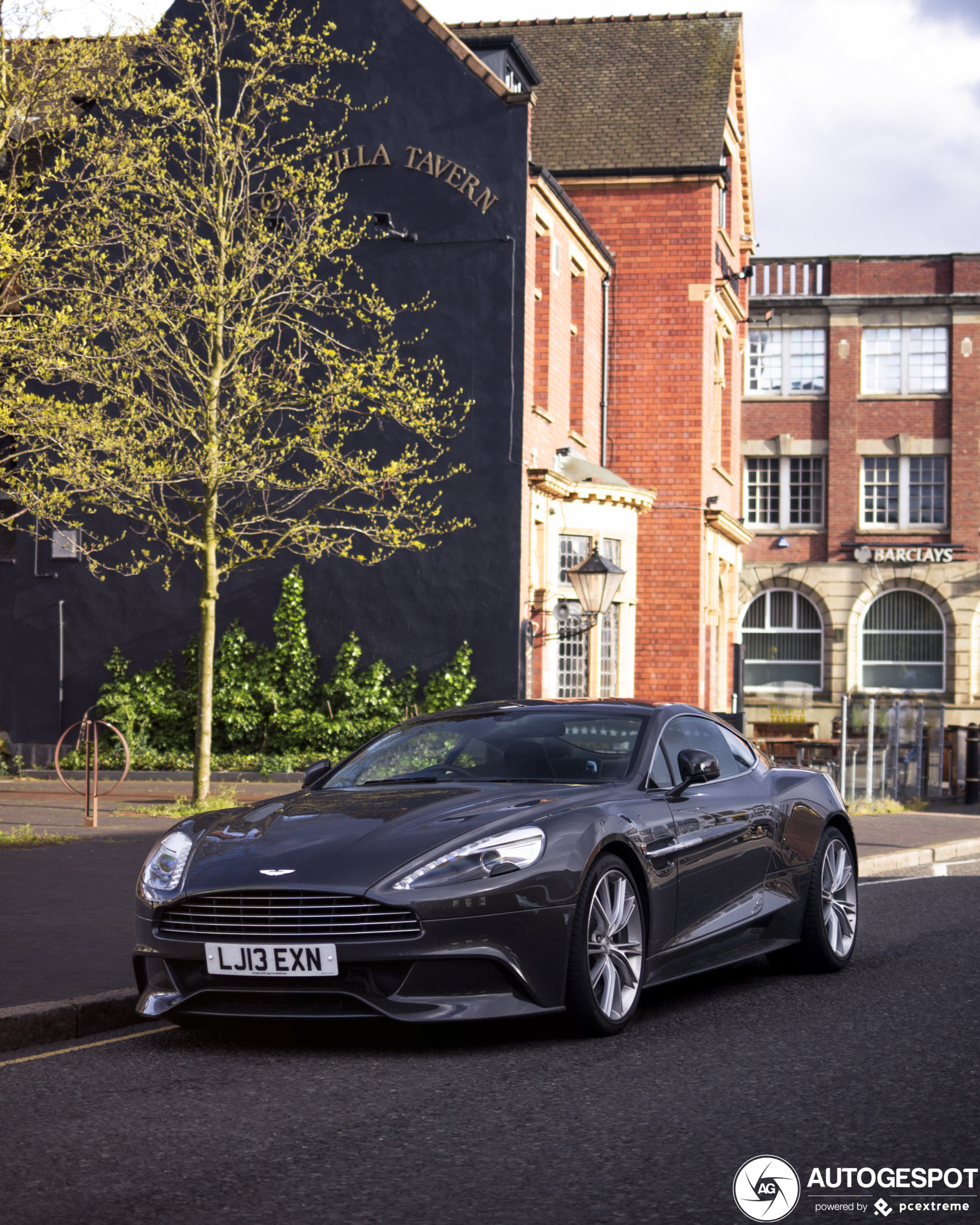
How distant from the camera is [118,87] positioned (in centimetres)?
1750

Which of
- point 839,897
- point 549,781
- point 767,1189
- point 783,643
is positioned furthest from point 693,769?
point 783,643

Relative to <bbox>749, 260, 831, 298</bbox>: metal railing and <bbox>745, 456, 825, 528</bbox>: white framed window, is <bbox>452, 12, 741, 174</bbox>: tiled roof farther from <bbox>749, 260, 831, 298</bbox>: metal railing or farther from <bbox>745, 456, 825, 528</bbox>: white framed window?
<bbox>745, 456, 825, 528</bbox>: white framed window

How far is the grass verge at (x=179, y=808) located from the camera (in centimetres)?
1589

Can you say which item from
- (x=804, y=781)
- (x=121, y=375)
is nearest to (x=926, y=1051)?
(x=804, y=781)

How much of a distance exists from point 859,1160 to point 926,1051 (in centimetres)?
174

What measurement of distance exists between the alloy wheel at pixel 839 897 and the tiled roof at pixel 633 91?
66.5 ft

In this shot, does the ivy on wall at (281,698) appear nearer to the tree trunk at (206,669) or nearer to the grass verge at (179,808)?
the grass verge at (179,808)

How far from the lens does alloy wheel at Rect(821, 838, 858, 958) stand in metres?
8.23

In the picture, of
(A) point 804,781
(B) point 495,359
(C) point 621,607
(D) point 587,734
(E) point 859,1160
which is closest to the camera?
(E) point 859,1160

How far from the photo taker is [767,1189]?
4.25m

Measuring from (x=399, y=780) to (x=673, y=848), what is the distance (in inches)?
52.0

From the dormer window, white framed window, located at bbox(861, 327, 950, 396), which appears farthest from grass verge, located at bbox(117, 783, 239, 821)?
white framed window, located at bbox(861, 327, 950, 396)

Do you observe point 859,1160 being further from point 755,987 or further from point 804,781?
point 804,781

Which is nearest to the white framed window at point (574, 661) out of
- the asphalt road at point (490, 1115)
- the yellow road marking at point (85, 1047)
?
the asphalt road at point (490, 1115)
